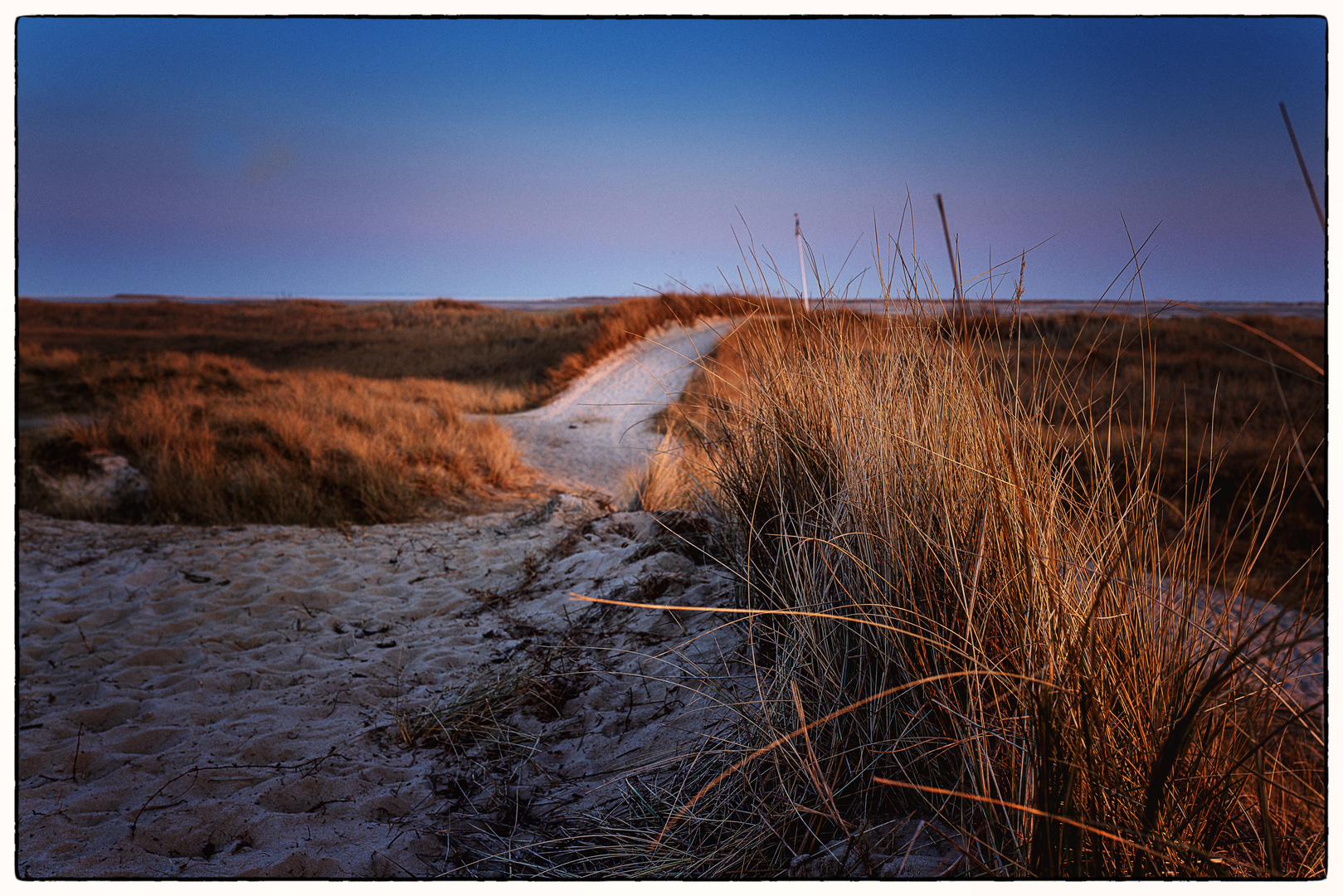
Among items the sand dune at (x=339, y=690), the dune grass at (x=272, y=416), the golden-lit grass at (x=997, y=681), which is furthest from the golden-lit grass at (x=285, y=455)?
the golden-lit grass at (x=997, y=681)

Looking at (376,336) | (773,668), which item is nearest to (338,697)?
(773,668)

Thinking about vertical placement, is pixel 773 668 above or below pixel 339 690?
above

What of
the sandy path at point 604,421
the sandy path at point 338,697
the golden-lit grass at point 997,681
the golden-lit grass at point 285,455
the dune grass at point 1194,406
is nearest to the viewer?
the golden-lit grass at point 997,681

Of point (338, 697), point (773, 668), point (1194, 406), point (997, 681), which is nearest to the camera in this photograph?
point (997, 681)

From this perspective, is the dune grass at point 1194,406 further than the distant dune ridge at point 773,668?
Yes

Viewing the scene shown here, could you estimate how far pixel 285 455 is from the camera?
684 cm

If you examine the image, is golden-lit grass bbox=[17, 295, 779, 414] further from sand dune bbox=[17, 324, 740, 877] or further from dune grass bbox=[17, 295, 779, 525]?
sand dune bbox=[17, 324, 740, 877]

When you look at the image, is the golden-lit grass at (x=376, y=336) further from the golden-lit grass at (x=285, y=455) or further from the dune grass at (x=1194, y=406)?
the dune grass at (x=1194, y=406)

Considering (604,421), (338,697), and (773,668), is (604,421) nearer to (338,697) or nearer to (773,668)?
(338,697)

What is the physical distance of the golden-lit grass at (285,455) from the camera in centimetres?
566

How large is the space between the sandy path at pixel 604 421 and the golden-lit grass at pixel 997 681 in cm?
337

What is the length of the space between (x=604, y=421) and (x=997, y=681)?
28.5 ft

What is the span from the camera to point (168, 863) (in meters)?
1.65

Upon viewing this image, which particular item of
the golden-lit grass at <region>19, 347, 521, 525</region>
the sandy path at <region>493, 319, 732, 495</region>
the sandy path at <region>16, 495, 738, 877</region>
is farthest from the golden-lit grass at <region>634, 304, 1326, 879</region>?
the golden-lit grass at <region>19, 347, 521, 525</region>
